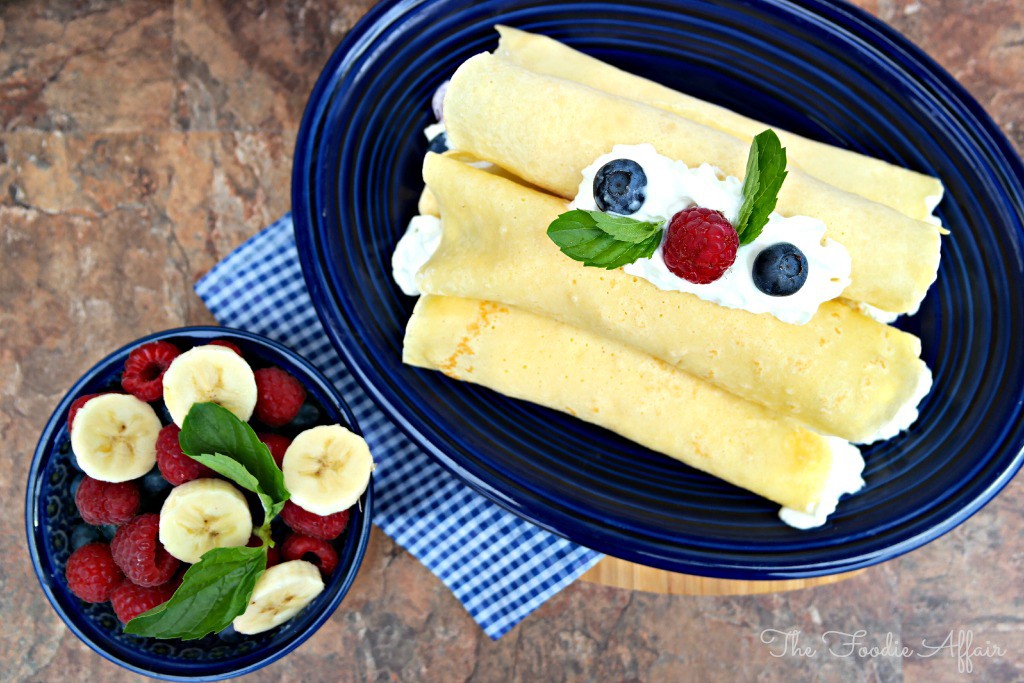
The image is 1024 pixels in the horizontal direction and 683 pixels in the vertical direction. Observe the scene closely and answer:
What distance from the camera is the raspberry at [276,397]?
1.61 meters

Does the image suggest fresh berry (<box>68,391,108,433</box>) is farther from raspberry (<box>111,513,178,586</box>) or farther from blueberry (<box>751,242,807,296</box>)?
blueberry (<box>751,242,807,296</box>)

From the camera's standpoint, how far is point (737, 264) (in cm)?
145

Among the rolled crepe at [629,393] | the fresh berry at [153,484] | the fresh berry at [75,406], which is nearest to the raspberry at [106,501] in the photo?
the fresh berry at [153,484]

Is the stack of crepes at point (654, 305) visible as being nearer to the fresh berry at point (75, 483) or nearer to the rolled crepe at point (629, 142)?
the rolled crepe at point (629, 142)

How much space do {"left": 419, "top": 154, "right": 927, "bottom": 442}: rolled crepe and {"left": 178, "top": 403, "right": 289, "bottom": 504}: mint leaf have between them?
0.48 m

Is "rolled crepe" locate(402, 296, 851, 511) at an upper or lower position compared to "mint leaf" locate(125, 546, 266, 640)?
upper

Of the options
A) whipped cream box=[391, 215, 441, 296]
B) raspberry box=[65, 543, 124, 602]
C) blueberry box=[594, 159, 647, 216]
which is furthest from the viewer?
whipped cream box=[391, 215, 441, 296]

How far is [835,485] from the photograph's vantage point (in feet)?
5.41

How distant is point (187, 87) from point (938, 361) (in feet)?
6.31

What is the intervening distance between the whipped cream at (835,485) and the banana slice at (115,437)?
4.39 ft

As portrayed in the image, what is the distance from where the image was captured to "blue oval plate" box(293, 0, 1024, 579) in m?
1.68

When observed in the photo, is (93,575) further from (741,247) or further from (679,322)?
(741,247)

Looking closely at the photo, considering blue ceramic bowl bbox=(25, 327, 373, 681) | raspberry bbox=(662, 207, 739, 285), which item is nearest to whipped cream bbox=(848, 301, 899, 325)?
raspberry bbox=(662, 207, 739, 285)

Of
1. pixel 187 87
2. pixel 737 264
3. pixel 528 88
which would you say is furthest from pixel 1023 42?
pixel 187 87
